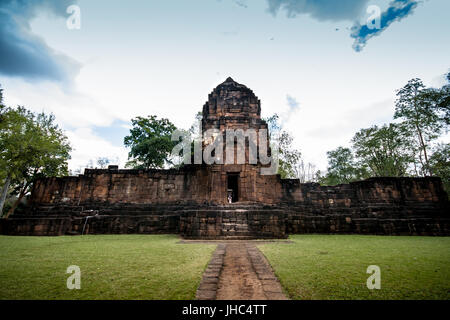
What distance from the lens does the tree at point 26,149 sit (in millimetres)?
13757

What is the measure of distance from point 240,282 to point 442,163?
2653cm

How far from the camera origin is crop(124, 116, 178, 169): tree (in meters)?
21.2

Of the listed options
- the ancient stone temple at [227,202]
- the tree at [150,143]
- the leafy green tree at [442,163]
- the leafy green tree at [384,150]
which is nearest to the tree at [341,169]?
the leafy green tree at [384,150]

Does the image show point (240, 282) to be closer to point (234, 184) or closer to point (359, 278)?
point (359, 278)

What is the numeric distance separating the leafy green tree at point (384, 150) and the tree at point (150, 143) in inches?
922

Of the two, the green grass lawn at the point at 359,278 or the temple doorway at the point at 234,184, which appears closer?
the green grass lawn at the point at 359,278

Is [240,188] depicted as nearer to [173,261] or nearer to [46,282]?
[173,261]

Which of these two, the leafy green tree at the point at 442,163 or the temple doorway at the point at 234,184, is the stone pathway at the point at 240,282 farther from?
the leafy green tree at the point at 442,163

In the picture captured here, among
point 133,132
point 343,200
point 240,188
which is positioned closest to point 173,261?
point 240,188

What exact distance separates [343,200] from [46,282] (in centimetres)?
1551

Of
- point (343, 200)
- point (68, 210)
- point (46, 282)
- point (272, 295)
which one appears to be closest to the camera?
point (272, 295)

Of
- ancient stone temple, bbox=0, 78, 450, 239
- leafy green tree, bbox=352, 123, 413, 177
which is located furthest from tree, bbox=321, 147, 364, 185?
ancient stone temple, bbox=0, 78, 450, 239

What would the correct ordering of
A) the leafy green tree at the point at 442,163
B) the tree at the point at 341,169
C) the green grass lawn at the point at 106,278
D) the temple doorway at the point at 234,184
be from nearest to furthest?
the green grass lawn at the point at 106,278 → the temple doorway at the point at 234,184 → the leafy green tree at the point at 442,163 → the tree at the point at 341,169
